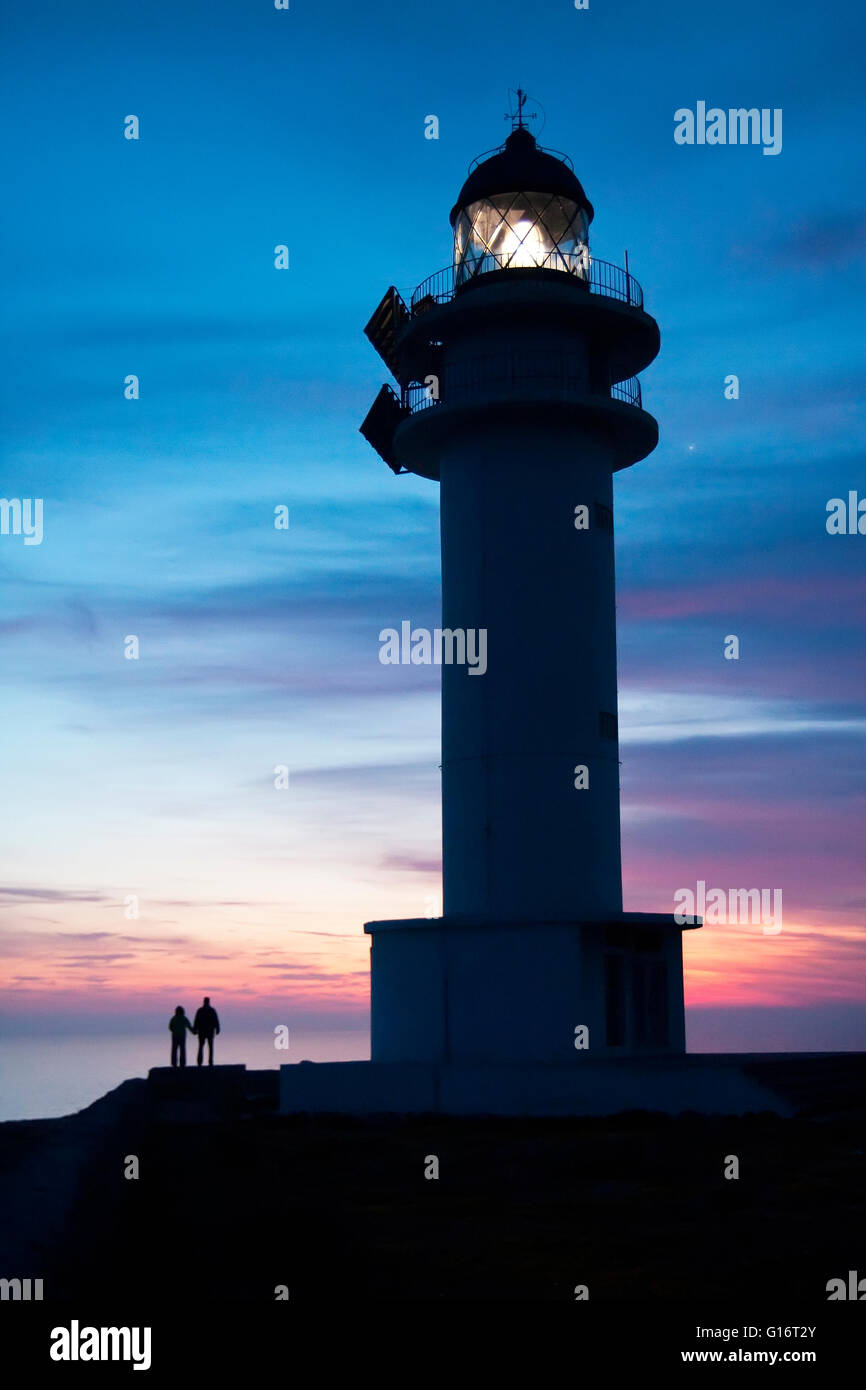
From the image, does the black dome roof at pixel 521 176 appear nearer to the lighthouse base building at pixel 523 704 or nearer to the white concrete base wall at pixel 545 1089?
the lighthouse base building at pixel 523 704

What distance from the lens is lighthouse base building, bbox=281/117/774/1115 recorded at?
2697 cm

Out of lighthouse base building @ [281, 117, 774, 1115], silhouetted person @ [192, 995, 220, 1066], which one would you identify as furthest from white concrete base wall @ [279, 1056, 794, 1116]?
silhouetted person @ [192, 995, 220, 1066]

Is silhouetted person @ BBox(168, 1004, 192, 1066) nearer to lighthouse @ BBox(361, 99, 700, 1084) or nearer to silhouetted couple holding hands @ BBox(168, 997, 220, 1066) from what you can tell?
silhouetted couple holding hands @ BBox(168, 997, 220, 1066)

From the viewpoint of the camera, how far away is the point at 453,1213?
14.9 metres

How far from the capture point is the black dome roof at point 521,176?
30156 mm

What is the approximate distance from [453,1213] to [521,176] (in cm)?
2150

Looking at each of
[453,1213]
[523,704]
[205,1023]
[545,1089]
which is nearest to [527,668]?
[523,704]

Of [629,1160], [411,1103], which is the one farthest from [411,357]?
[629,1160]

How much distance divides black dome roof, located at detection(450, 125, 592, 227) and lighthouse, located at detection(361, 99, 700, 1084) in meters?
0.05

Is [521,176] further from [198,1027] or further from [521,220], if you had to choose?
[198,1027]

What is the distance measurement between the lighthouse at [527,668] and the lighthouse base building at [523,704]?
0.13ft
